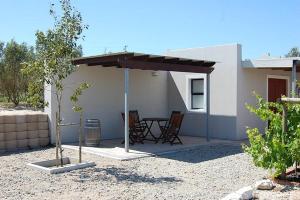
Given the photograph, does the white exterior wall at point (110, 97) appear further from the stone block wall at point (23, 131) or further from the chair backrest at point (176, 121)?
the chair backrest at point (176, 121)

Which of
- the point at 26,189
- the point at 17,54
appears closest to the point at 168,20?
the point at 26,189

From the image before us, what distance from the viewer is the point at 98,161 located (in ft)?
28.2

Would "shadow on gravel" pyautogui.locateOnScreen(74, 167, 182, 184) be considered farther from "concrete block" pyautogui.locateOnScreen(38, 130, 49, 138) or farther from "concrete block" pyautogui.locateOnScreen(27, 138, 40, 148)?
"concrete block" pyautogui.locateOnScreen(38, 130, 49, 138)

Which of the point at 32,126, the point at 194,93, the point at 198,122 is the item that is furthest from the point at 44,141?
the point at 194,93

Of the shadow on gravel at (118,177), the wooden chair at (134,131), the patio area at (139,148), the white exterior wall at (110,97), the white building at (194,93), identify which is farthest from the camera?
the white building at (194,93)

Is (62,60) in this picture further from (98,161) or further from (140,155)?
(140,155)

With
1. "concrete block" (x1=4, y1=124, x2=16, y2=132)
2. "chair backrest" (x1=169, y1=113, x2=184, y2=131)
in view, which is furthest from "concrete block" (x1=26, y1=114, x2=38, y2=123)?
"chair backrest" (x1=169, y1=113, x2=184, y2=131)

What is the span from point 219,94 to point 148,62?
3909 mm

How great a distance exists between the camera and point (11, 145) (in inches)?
396

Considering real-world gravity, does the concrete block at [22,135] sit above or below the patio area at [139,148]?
above

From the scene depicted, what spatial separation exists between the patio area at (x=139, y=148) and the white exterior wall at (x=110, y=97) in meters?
0.74

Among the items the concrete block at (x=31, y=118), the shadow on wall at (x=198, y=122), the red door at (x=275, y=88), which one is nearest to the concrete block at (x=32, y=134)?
the concrete block at (x=31, y=118)

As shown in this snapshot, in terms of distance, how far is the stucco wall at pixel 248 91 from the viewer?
12.4 metres

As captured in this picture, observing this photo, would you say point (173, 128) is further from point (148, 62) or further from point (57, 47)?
point (57, 47)
